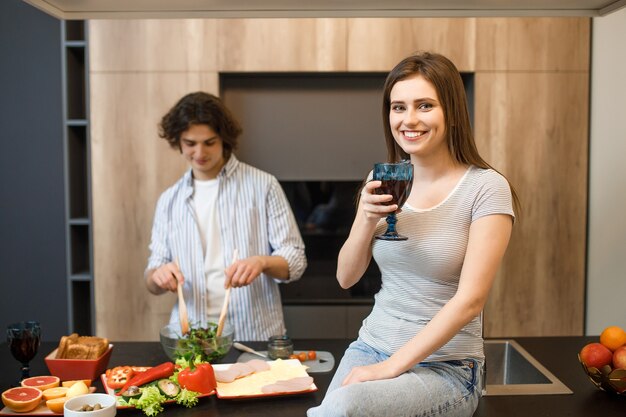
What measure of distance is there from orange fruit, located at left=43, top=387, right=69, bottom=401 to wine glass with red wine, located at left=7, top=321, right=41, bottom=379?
0.17 m

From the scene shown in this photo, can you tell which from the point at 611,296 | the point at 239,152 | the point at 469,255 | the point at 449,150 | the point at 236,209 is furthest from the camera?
the point at 239,152

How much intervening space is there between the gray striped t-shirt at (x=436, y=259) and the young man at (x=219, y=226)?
1115 millimetres

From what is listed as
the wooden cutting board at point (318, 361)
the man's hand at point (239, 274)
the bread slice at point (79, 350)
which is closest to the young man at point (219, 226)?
the man's hand at point (239, 274)

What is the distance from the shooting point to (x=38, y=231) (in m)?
4.04

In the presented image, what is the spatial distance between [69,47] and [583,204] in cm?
289

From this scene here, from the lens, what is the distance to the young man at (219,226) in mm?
2793

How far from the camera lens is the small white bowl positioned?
5.14 ft

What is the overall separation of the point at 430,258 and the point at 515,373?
30.9 inches

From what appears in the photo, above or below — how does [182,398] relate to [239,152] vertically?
below

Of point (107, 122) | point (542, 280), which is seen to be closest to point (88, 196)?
point (107, 122)

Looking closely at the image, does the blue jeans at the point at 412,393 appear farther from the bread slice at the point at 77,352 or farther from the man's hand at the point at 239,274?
the man's hand at the point at 239,274

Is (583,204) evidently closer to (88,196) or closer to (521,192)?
(521,192)

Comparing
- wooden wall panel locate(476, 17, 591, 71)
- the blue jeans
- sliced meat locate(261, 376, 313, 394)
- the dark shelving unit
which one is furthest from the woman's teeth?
the dark shelving unit

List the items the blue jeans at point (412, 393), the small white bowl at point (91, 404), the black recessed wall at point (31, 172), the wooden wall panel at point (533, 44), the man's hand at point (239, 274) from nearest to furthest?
the blue jeans at point (412, 393)
the small white bowl at point (91, 404)
the man's hand at point (239, 274)
the wooden wall panel at point (533, 44)
the black recessed wall at point (31, 172)
